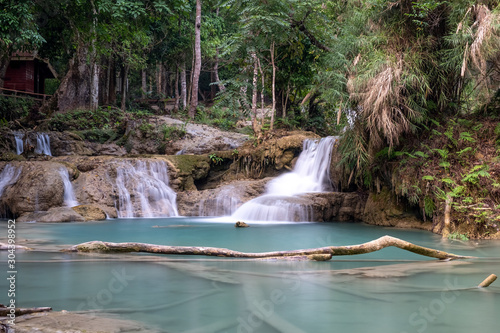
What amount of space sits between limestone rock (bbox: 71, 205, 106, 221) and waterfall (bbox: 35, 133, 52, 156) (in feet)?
20.2

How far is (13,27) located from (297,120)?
11.9 metres

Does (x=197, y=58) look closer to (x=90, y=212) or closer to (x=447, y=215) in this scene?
(x=90, y=212)

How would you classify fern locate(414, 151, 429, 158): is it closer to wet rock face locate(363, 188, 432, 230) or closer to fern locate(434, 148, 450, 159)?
fern locate(434, 148, 450, 159)

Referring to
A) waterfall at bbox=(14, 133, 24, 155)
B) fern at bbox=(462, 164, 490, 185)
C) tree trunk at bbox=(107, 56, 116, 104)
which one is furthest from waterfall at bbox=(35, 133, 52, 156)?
fern at bbox=(462, 164, 490, 185)

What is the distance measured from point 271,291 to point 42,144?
50.1 ft

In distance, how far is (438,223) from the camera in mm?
8867

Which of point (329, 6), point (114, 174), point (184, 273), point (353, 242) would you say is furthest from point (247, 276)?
point (329, 6)

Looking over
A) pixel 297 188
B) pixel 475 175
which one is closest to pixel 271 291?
pixel 475 175

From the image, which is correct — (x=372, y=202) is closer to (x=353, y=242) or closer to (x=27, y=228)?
(x=353, y=242)

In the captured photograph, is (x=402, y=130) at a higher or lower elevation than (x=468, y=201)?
higher

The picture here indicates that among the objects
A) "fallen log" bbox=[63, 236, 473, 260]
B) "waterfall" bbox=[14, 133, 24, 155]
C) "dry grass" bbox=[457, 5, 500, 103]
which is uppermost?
"dry grass" bbox=[457, 5, 500, 103]

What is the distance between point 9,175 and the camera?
39.8 ft

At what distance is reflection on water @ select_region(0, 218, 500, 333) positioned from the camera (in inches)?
125

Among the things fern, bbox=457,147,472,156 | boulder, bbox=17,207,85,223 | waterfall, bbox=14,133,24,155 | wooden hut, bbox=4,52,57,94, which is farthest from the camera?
wooden hut, bbox=4,52,57,94
